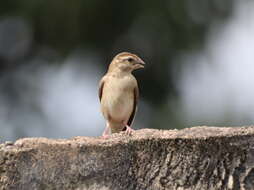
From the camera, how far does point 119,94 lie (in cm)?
816

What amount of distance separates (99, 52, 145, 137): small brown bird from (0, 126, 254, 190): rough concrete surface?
3704 millimetres

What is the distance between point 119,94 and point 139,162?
3.91 m

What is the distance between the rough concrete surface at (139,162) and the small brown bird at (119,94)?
12.2ft

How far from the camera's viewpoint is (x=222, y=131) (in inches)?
171

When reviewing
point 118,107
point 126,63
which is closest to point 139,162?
point 118,107

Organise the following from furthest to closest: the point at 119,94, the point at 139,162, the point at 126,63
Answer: the point at 126,63 → the point at 119,94 → the point at 139,162

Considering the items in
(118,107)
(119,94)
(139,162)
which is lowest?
(139,162)

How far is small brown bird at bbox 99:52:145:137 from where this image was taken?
322 inches

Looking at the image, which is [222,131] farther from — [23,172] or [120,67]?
[120,67]

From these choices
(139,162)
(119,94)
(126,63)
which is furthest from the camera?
(126,63)

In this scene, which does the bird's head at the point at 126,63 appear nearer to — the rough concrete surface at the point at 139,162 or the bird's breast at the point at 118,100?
the bird's breast at the point at 118,100

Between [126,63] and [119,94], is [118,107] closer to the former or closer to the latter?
[119,94]

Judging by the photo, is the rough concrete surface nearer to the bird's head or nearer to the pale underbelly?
the pale underbelly

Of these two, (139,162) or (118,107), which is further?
(118,107)
